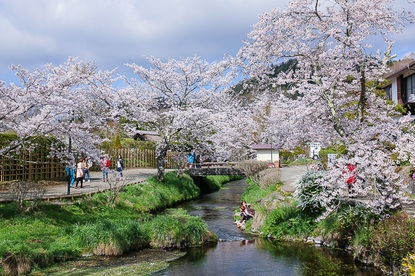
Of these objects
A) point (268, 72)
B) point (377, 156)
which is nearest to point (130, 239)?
point (268, 72)

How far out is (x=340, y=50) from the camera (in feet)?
43.7

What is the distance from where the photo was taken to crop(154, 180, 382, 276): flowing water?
1170 centimetres

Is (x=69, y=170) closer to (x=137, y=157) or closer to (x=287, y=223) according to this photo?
(x=287, y=223)

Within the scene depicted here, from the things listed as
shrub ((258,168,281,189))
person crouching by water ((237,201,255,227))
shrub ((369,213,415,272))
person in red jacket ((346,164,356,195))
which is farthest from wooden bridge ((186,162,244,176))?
shrub ((369,213,415,272))

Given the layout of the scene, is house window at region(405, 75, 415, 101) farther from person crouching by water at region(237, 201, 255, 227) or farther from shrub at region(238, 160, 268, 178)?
person crouching by water at region(237, 201, 255, 227)

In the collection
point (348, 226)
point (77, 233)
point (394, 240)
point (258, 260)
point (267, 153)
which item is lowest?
point (258, 260)

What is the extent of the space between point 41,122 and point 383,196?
35.8 ft

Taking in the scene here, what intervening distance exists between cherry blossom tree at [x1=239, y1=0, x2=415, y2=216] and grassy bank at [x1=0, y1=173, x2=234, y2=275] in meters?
5.58

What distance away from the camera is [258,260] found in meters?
12.9

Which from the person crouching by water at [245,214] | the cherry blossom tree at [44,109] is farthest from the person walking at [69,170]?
the person crouching by water at [245,214]

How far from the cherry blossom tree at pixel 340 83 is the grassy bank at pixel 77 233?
5580 mm

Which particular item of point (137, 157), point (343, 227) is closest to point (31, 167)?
point (137, 157)

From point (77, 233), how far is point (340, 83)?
1018 cm

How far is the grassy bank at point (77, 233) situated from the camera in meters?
11.7
